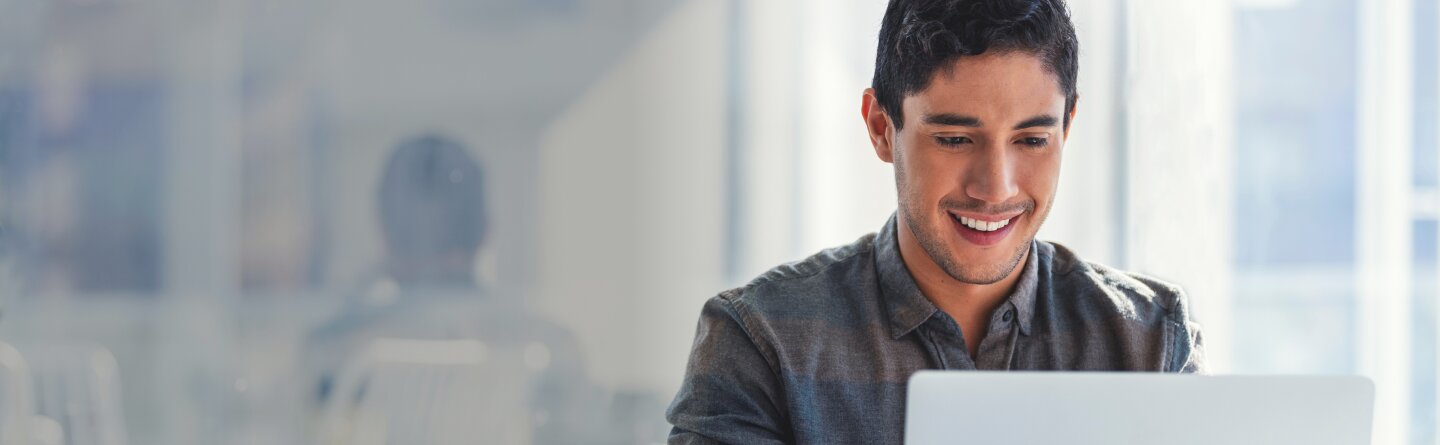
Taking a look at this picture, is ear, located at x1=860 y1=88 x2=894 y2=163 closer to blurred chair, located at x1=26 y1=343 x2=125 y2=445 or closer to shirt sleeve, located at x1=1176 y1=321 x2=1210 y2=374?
shirt sleeve, located at x1=1176 y1=321 x2=1210 y2=374

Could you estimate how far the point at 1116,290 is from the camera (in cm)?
130

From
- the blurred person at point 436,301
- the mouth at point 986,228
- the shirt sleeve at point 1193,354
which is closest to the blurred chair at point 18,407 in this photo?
the blurred person at point 436,301

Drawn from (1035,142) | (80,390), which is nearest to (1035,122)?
(1035,142)

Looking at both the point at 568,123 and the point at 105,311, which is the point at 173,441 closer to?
the point at 105,311

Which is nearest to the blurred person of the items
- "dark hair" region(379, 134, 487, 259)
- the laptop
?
"dark hair" region(379, 134, 487, 259)

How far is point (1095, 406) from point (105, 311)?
7.45ft

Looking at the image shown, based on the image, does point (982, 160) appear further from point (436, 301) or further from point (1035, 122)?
point (436, 301)

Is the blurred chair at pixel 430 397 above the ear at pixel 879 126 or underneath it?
underneath

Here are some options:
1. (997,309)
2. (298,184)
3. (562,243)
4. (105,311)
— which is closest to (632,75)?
(562,243)

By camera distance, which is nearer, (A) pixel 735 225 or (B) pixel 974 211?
(B) pixel 974 211

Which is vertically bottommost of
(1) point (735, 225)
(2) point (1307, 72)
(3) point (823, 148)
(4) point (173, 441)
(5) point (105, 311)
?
(4) point (173, 441)

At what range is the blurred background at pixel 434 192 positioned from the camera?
2.44 metres

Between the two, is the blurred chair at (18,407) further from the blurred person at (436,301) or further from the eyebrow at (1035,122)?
A: the eyebrow at (1035,122)

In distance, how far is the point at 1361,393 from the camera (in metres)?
0.84
